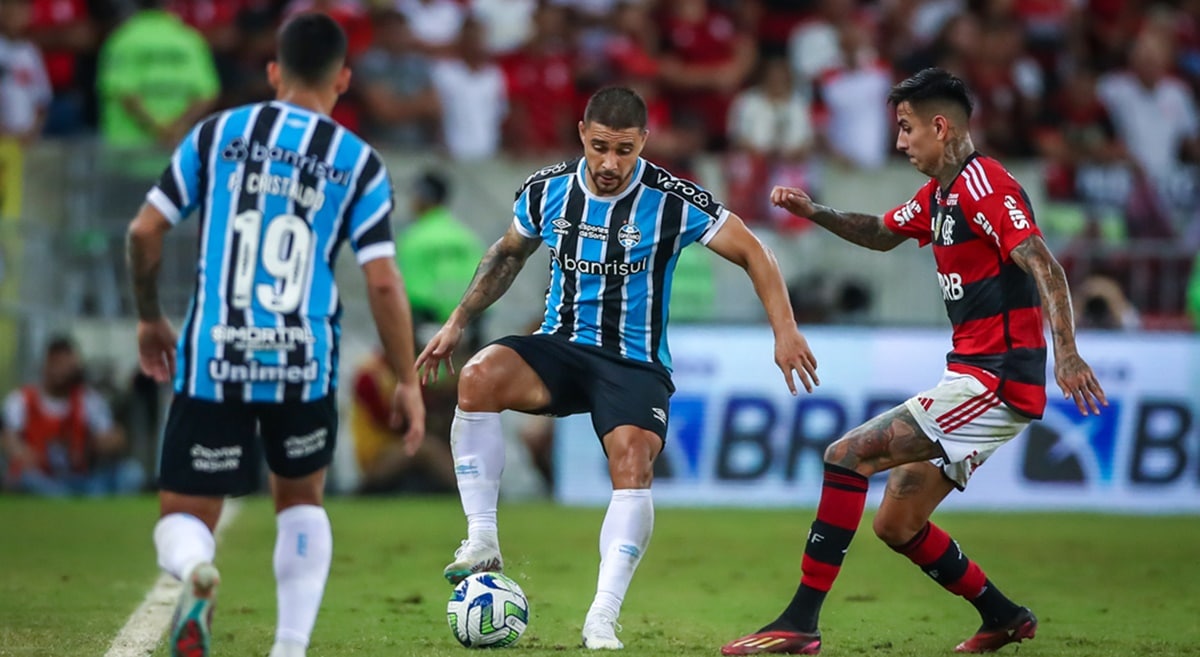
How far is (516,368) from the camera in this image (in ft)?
24.6

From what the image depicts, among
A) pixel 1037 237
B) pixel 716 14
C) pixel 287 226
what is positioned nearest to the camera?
pixel 287 226

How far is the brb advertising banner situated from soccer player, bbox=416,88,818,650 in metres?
6.56

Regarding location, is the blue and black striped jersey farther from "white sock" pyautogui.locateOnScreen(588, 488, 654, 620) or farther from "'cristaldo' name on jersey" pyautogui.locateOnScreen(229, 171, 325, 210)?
"'cristaldo' name on jersey" pyautogui.locateOnScreen(229, 171, 325, 210)

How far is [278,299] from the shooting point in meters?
5.83

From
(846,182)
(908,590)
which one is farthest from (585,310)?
(846,182)

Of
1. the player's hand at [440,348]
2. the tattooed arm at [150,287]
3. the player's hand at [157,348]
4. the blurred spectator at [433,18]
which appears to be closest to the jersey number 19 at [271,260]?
the tattooed arm at [150,287]

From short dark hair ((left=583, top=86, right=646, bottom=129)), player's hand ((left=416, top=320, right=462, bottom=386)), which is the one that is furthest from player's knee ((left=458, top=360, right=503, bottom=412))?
short dark hair ((left=583, top=86, right=646, bottom=129))

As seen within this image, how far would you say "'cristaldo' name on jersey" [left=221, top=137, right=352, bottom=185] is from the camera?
5.84 meters

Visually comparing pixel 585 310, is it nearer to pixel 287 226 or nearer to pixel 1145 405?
pixel 287 226

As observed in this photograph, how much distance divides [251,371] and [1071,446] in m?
9.93

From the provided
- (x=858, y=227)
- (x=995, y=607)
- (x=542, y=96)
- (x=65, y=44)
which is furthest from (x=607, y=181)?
(x=65, y=44)

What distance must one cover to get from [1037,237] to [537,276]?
29.5 feet

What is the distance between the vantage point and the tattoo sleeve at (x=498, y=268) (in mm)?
7797

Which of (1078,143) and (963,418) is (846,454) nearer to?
(963,418)
